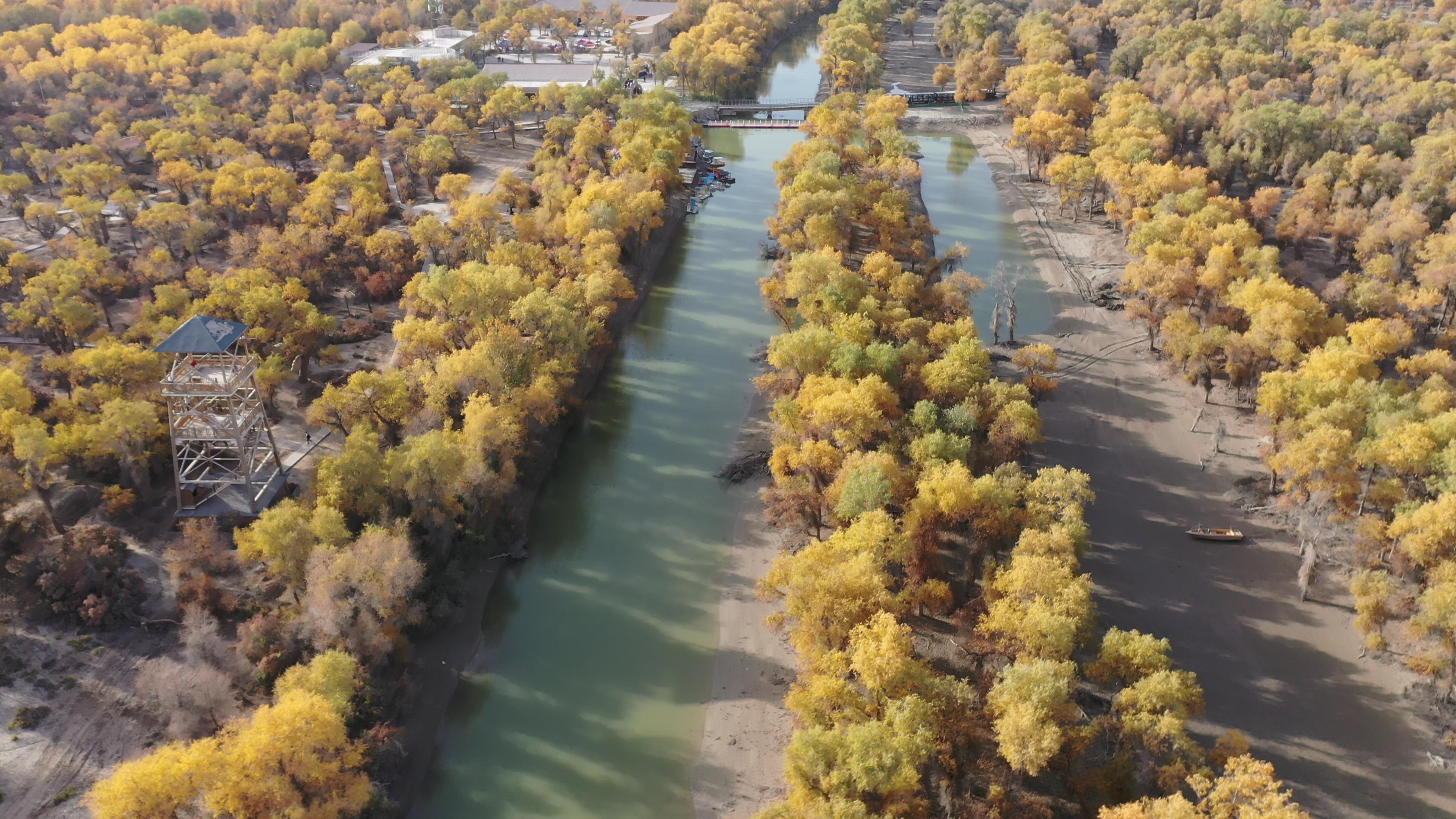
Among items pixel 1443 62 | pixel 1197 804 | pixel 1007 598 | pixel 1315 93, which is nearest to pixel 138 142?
pixel 1007 598

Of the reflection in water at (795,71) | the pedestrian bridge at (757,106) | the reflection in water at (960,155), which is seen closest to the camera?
the reflection in water at (960,155)

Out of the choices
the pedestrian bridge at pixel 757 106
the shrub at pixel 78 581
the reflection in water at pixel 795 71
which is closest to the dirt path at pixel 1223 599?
the shrub at pixel 78 581

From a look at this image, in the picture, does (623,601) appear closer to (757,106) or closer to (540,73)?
(757,106)

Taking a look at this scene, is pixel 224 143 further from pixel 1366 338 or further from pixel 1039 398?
pixel 1366 338

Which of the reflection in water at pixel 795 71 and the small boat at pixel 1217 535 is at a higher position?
the reflection in water at pixel 795 71

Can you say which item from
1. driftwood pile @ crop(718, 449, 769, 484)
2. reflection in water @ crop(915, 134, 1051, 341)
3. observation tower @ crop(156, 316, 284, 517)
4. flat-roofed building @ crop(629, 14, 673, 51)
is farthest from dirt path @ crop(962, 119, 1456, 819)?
flat-roofed building @ crop(629, 14, 673, 51)

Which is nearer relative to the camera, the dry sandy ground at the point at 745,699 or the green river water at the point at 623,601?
the dry sandy ground at the point at 745,699

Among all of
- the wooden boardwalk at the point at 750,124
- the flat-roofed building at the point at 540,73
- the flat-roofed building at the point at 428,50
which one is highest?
the flat-roofed building at the point at 428,50

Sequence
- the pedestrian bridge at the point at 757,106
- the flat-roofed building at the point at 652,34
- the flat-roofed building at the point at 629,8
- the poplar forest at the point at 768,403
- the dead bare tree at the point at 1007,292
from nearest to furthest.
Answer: the poplar forest at the point at 768,403, the dead bare tree at the point at 1007,292, the pedestrian bridge at the point at 757,106, the flat-roofed building at the point at 652,34, the flat-roofed building at the point at 629,8

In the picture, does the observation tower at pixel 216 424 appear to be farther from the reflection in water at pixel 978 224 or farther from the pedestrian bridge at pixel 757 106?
the pedestrian bridge at pixel 757 106
